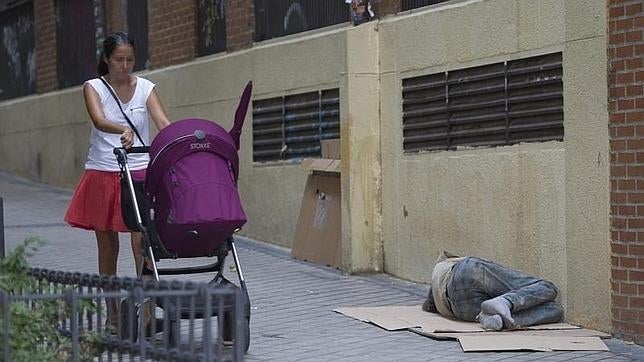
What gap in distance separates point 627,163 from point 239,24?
622 centimetres

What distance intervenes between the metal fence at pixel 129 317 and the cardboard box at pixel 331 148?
19.1ft

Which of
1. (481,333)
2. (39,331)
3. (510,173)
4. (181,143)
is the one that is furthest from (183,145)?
(510,173)

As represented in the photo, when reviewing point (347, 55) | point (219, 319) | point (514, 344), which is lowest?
point (514, 344)

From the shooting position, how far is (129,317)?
522 cm

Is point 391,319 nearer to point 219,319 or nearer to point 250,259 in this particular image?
point 250,259

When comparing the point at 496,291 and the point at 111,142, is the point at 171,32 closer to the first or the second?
the point at 111,142

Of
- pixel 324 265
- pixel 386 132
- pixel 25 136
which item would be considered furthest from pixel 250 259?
pixel 25 136

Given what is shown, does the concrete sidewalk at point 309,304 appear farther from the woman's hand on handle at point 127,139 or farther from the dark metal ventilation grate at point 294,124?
the woman's hand on handle at point 127,139

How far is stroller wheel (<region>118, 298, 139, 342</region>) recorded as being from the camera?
17.0 feet

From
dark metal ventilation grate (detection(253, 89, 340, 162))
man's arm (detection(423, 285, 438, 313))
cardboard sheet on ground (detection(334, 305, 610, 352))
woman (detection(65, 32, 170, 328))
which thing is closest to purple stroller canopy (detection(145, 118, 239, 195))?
woman (detection(65, 32, 170, 328))

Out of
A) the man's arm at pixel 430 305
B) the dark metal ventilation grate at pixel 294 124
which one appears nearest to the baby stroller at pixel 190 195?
the man's arm at pixel 430 305

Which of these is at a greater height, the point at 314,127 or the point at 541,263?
the point at 314,127

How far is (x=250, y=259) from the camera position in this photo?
→ 39.5ft

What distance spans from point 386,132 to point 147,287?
20.3ft
